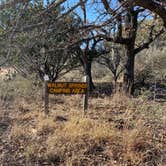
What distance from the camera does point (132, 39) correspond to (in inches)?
455

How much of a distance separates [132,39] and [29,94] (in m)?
4.25

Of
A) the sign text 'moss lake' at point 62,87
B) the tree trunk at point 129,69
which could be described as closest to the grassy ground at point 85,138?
the sign text 'moss lake' at point 62,87

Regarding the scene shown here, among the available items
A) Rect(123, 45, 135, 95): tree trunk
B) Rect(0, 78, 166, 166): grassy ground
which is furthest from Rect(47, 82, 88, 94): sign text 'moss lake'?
Rect(123, 45, 135, 95): tree trunk

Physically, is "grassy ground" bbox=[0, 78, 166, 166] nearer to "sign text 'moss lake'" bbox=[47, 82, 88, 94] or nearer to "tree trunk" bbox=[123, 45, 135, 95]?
"sign text 'moss lake'" bbox=[47, 82, 88, 94]

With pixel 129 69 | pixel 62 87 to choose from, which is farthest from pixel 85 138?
pixel 129 69

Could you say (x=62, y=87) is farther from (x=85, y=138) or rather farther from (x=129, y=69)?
(x=129, y=69)

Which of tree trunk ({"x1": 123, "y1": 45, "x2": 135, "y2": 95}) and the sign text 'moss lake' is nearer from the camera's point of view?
the sign text 'moss lake'

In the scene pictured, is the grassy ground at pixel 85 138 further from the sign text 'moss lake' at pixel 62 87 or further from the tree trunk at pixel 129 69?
the tree trunk at pixel 129 69

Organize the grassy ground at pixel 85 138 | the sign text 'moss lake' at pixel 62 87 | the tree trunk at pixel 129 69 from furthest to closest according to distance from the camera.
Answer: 1. the tree trunk at pixel 129 69
2. the sign text 'moss lake' at pixel 62 87
3. the grassy ground at pixel 85 138

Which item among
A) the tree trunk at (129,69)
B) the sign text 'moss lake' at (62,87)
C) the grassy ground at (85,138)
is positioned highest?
the tree trunk at (129,69)

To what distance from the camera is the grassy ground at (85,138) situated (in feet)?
15.4

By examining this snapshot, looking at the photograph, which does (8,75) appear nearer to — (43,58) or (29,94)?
(43,58)

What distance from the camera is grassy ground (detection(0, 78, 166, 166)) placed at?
4695mm

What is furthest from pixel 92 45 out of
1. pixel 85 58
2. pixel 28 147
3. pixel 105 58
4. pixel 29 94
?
pixel 28 147
